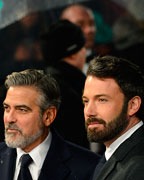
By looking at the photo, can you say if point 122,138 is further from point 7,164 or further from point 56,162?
point 7,164

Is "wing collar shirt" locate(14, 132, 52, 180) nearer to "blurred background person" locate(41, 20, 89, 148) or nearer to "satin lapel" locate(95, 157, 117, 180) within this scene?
"satin lapel" locate(95, 157, 117, 180)

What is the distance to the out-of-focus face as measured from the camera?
545 cm

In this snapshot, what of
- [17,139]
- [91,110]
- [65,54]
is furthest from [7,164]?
[65,54]

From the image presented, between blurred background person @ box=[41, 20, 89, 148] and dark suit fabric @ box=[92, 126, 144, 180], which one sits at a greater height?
blurred background person @ box=[41, 20, 89, 148]

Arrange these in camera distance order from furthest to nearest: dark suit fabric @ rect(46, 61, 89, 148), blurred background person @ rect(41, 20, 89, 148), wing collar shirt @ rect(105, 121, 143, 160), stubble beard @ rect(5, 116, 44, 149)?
1. blurred background person @ rect(41, 20, 89, 148)
2. dark suit fabric @ rect(46, 61, 89, 148)
3. stubble beard @ rect(5, 116, 44, 149)
4. wing collar shirt @ rect(105, 121, 143, 160)

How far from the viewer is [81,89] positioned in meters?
3.95

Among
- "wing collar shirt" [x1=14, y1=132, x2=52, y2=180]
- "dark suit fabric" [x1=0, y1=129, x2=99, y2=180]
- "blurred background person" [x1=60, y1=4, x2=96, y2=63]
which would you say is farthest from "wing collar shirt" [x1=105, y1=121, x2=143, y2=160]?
"blurred background person" [x1=60, y1=4, x2=96, y2=63]

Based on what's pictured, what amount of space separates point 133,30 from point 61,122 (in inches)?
112

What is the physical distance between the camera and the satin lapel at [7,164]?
119 inches

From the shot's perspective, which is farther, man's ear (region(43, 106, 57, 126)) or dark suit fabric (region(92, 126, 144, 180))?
man's ear (region(43, 106, 57, 126))

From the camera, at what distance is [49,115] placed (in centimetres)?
317

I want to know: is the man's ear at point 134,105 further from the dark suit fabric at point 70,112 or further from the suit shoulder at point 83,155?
the dark suit fabric at point 70,112

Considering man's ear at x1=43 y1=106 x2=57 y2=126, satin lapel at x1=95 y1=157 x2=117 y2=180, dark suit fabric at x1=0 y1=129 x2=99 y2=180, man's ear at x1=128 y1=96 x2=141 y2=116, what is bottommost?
satin lapel at x1=95 y1=157 x2=117 y2=180

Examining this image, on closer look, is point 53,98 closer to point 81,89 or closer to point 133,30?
point 81,89
